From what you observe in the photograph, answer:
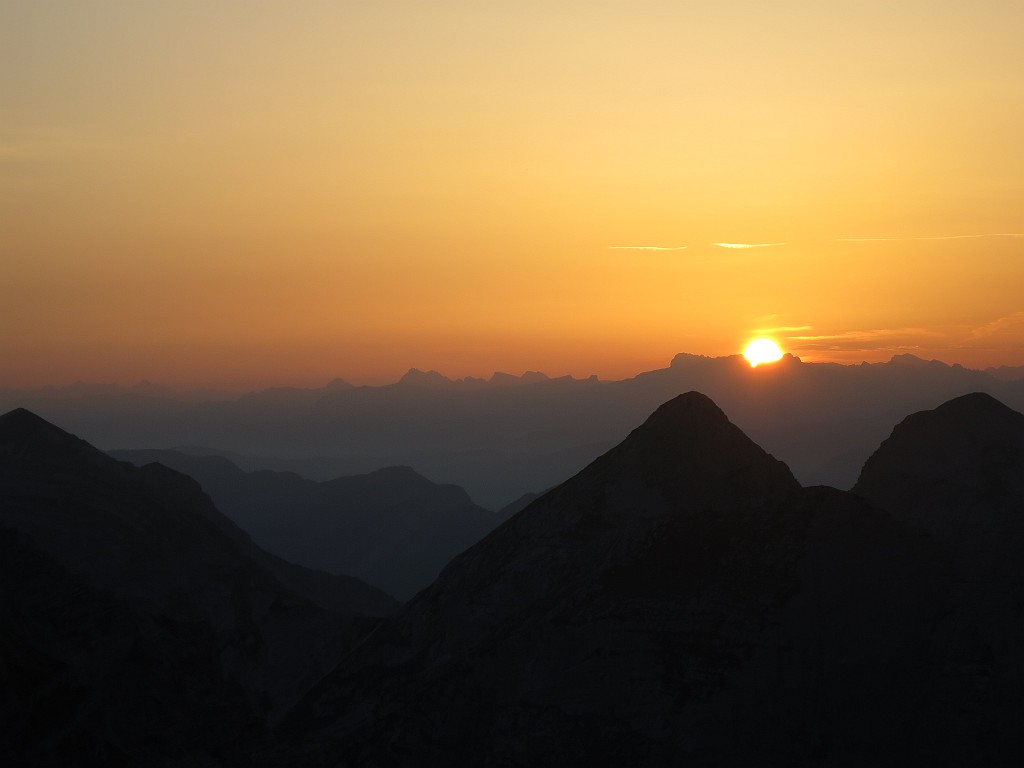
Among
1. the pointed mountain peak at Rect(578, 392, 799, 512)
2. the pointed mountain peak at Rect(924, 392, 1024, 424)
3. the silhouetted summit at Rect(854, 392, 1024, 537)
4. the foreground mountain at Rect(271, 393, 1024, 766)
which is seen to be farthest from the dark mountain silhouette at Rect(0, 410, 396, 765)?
the pointed mountain peak at Rect(924, 392, 1024, 424)

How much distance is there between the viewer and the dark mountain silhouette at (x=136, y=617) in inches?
2126

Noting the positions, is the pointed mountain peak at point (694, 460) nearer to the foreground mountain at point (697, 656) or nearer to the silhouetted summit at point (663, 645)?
the silhouetted summit at point (663, 645)

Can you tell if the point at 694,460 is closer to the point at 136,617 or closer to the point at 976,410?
the point at 976,410

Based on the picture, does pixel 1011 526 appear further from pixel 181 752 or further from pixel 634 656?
pixel 181 752

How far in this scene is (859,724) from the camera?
53812 mm

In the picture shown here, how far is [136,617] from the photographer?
6412cm

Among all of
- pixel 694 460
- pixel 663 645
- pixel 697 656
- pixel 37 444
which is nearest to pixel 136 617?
pixel 663 645

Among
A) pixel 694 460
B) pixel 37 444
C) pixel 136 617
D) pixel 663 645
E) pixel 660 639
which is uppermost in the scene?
pixel 37 444

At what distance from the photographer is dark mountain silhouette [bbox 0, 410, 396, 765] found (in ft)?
177

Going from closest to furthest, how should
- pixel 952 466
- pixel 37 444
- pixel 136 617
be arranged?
pixel 136 617
pixel 952 466
pixel 37 444

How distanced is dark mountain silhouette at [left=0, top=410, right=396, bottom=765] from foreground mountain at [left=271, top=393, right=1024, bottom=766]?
7.65 meters

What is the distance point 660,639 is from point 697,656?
219 cm

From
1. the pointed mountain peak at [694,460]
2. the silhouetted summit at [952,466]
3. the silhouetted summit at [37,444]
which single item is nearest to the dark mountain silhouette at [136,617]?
the silhouetted summit at [37,444]

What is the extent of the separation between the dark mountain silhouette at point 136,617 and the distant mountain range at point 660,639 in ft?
0.69
